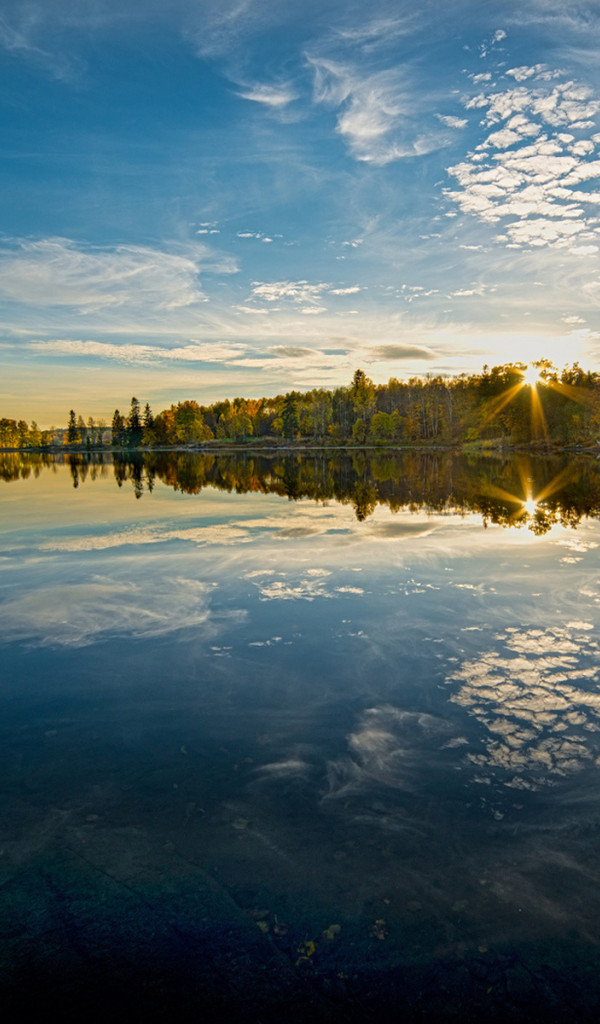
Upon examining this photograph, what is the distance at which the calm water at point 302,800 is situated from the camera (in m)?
3.52

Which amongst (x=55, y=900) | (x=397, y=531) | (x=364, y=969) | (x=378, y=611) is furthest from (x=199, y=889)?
(x=397, y=531)

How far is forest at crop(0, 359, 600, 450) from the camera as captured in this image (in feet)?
317

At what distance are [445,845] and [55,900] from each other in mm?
3014

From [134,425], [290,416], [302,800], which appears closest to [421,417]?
[290,416]

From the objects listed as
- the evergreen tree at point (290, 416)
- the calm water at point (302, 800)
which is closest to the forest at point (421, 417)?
the evergreen tree at point (290, 416)

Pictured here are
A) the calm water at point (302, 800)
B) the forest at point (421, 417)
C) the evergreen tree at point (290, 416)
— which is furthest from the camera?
the evergreen tree at point (290, 416)

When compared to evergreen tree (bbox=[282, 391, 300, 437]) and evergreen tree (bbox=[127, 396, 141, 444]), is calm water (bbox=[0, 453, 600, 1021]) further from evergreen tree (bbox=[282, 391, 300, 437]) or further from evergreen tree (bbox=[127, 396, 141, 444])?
evergreen tree (bbox=[127, 396, 141, 444])

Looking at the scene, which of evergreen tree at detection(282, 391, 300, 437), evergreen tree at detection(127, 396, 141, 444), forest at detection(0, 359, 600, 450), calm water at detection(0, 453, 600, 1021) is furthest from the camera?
evergreen tree at detection(127, 396, 141, 444)

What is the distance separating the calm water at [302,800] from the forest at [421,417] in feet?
290

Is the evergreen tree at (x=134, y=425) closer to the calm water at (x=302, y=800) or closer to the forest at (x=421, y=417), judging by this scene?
the forest at (x=421, y=417)

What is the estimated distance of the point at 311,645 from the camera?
28.9ft

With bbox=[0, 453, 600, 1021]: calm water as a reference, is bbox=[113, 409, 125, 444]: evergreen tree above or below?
above

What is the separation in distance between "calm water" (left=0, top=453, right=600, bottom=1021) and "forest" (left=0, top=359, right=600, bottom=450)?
3480 inches

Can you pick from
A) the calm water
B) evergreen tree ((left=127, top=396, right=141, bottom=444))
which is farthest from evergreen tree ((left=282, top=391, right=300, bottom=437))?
the calm water
